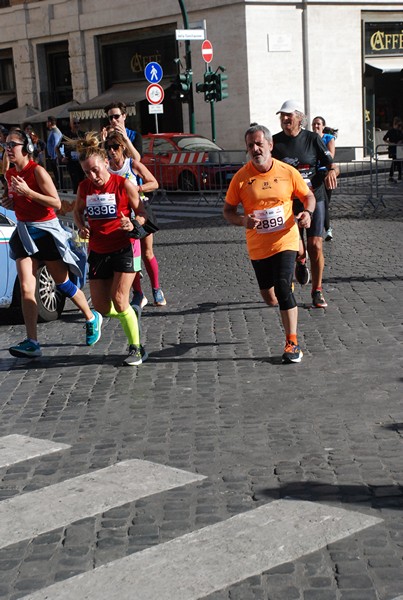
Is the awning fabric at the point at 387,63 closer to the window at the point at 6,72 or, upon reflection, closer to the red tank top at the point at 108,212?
the window at the point at 6,72

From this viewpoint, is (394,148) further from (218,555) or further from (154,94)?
(218,555)

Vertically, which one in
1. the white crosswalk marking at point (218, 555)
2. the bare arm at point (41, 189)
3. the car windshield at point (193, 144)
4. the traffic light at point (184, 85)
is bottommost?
the white crosswalk marking at point (218, 555)

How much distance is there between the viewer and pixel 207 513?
479 cm

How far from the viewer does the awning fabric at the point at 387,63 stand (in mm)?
36125

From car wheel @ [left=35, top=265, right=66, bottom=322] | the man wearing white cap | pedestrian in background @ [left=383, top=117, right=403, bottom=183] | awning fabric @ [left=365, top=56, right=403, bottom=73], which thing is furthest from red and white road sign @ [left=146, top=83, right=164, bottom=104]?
the man wearing white cap

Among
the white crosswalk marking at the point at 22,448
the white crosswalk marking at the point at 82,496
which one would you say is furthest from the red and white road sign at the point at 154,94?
the white crosswalk marking at the point at 82,496

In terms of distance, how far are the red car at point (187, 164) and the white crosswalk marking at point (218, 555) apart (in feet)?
58.5

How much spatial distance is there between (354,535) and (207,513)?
73 centimetres

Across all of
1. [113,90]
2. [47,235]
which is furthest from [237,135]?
[47,235]

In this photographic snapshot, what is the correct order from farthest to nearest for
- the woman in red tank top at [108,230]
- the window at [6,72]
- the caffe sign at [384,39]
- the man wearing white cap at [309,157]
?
the window at [6,72] → the caffe sign at [384,39] → the man wearing white cap at [309,157] → the woman in red tank top at [108,230]

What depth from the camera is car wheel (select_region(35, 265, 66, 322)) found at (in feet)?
32.3

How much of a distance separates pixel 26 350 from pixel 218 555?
438cm

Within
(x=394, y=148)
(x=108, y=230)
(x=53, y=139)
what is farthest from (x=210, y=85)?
(x=108, y=230)

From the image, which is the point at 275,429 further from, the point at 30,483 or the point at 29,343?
the point at 29,343
